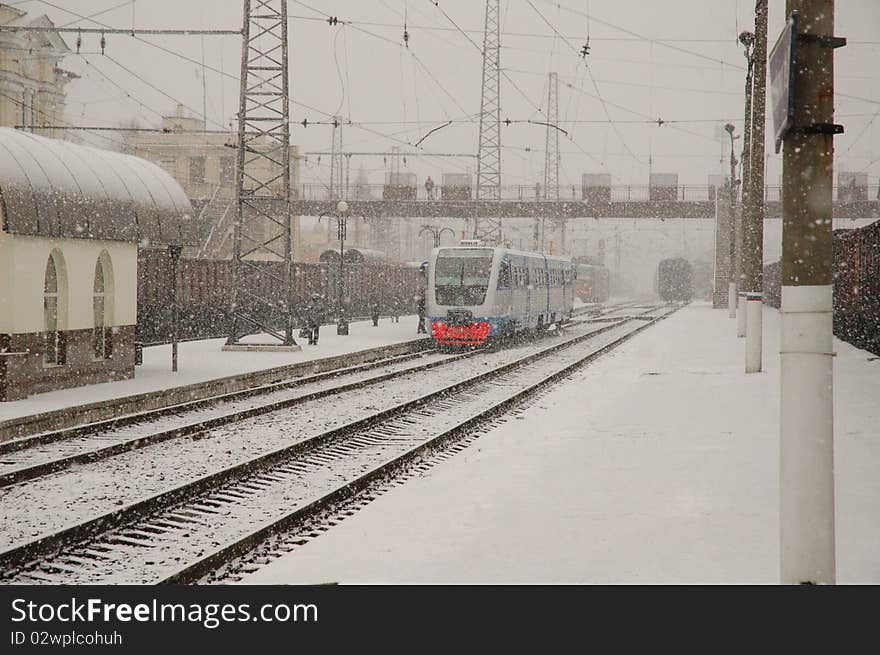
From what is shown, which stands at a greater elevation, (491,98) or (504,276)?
(491,98)

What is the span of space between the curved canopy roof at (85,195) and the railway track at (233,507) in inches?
237

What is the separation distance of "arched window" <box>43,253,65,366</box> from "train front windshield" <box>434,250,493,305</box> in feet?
46.5

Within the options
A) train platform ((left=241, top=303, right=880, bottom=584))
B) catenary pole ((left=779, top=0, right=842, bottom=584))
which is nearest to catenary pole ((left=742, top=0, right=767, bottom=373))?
train platform ((left=241, top=303, right=880, bottom=584))

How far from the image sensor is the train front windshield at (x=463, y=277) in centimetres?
2980

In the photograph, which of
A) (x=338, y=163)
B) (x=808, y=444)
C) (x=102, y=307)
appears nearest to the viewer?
(x=808, y=444)

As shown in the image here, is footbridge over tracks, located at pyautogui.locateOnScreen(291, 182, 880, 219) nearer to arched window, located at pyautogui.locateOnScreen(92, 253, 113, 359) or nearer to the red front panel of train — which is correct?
the red front panel of train

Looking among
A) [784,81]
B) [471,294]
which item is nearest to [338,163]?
[471,294]

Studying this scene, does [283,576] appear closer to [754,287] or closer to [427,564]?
[427,564]

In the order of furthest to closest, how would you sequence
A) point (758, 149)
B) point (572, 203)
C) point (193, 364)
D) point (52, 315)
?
point (572, 203), point (193, 364), point (758, 149), point (52, 315)

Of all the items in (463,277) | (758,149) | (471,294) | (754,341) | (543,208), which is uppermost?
(543,208)

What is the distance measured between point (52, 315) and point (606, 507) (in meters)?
11.7

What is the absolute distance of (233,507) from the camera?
9023 millimetres

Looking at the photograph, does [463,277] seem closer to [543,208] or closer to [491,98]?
[491,98]

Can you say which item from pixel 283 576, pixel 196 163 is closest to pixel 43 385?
pixel 283 576
